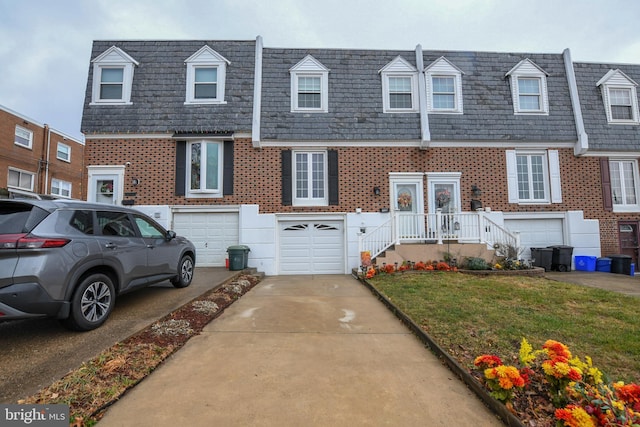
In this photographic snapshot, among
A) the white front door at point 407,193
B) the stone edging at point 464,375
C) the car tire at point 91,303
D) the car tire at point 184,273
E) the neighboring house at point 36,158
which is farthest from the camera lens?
the neighboring house at point 36,158

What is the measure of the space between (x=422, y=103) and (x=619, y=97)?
8066 millimetres

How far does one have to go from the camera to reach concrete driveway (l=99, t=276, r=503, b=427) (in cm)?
250

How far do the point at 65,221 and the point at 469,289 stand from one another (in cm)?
745

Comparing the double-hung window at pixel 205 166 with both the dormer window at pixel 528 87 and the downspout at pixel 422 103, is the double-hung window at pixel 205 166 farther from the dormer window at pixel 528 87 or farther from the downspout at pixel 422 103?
the dormer window at pixel 528 87

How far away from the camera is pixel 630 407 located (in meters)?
2.23

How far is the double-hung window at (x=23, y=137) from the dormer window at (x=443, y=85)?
842 inches

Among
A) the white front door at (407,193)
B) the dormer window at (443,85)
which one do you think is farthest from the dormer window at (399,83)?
the white front door at (407,193)

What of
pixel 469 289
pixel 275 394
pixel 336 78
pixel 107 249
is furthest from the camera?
pixel 336 78

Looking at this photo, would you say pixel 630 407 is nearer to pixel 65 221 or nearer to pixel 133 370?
pixel 133 370

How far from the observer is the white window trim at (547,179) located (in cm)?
1125

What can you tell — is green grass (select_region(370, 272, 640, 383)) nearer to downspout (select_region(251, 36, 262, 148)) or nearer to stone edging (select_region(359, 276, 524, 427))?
stone edging (select_region(359, 276, 524, 427))

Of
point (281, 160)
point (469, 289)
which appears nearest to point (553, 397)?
point (469, 289)

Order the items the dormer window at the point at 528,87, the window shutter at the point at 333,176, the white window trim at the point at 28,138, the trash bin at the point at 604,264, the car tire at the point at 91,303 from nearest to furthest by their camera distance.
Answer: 1. the car tire at the point at 91,303
2. the trash bin at the point at 604,264
3. the window shutter at the point at 333,176
4. the dormer window at the point at 528,87
5. the white window trim at the point at 28,138

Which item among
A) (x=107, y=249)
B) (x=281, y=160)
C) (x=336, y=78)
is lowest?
(x=107, y=249)
